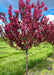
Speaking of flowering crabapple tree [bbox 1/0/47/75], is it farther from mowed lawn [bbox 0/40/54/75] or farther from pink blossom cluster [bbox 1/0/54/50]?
mowed lawn [bbox 0/40/54/75]

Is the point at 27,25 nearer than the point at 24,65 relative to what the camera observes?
Yes

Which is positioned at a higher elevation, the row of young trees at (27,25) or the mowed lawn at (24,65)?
the row of young trees at (27,25)

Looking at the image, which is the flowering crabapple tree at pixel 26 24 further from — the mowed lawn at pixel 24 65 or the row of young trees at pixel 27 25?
the mowed lawn at pixel 24 65

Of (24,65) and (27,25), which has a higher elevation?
(27,25)

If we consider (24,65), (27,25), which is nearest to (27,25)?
(27,25)

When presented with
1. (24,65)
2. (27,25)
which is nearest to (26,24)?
(27,25)

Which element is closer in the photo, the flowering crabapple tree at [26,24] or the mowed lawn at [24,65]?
the flowering crabapple tree at [26,24]

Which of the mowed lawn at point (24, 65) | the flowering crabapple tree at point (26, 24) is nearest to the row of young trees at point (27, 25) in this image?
the flowering crabapple tree at point (26, 24)

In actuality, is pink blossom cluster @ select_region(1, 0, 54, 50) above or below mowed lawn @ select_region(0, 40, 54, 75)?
above

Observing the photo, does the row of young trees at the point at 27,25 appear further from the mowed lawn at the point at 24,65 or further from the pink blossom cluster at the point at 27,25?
the mowed lawn at the point at 24,65

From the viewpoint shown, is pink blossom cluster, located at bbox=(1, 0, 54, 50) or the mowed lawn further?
the mowed lawn

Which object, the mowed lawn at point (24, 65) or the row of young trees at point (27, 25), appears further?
the mowed lawn at point (24, 65)

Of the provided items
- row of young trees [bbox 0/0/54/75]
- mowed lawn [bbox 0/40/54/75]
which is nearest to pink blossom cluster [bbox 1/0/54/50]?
row of young trees [bbox 0/0/54/75]

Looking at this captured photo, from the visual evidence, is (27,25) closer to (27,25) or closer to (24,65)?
(27,25)
